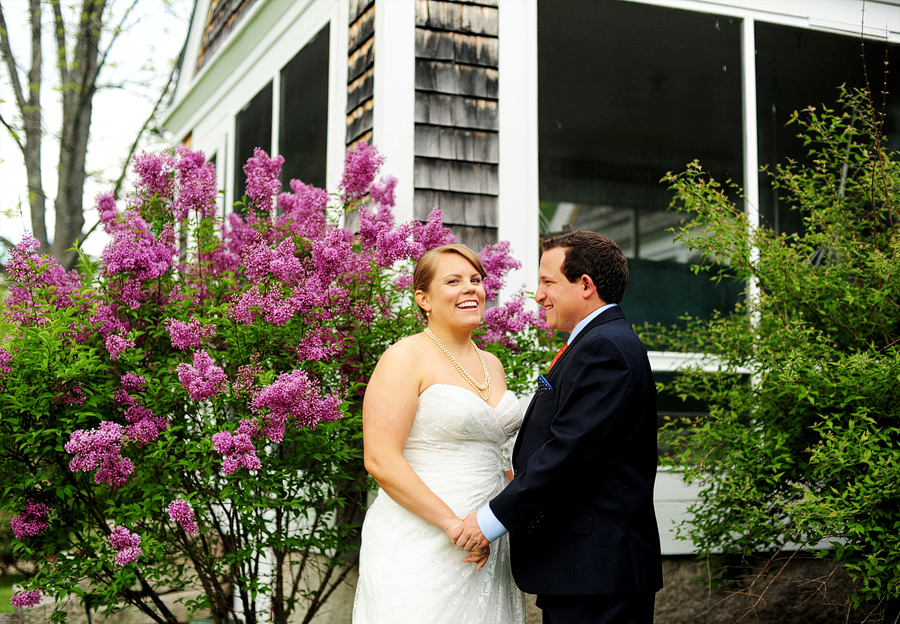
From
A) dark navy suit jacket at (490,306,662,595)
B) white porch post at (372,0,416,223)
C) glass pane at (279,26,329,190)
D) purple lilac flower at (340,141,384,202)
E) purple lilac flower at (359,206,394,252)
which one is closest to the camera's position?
dark navy suit jacket at (490,306,662,595)

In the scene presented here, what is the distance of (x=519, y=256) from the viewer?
4.70 meters

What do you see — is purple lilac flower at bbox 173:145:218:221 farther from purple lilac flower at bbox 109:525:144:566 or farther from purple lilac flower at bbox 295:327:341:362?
purple lilac flower at bbox 109:525:144:566

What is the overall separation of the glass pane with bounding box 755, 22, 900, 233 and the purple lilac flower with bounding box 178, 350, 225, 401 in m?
3.75

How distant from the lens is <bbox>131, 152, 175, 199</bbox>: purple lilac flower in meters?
3.90

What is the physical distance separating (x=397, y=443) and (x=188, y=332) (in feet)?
3.83

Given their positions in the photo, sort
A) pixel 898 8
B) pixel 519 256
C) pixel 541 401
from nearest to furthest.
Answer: pixel 541 401 → pixel 519 256 → pixel 898 8

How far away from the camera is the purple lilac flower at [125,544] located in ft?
10.4

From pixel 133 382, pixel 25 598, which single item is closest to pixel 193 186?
pixel 133 382

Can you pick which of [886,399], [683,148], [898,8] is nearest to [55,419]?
[886,399]

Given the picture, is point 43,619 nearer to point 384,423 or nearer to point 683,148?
point 384,423

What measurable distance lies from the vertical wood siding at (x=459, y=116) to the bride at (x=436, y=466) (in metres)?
1.66

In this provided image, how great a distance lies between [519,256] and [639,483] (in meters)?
2.30

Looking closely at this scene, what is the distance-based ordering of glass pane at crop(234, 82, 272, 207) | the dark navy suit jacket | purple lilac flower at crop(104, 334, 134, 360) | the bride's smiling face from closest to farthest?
1. the dark navy suit jacket
2. the bride's smiling face
3. purple lilac flower at crop(104, 334, 134, 360)
4. glass pane at crop(234, 82, 272, 207)

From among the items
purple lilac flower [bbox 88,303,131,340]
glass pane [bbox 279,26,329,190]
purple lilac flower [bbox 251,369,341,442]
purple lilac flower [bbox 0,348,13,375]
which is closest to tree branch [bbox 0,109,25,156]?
glass pane [bbox 279,26,329,190]
